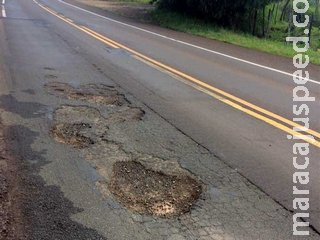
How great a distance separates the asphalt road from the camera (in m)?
5.27

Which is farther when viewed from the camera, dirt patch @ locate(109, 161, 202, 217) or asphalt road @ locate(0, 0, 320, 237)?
asphalt road @ locate(0, 0, 320, 237)

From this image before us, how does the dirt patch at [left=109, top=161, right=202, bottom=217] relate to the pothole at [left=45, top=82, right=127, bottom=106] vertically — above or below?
below

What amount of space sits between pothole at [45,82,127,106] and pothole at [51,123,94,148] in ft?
4.25

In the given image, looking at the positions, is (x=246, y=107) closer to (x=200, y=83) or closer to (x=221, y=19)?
(x=200, y=83)

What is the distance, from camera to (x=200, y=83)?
906 centimetres

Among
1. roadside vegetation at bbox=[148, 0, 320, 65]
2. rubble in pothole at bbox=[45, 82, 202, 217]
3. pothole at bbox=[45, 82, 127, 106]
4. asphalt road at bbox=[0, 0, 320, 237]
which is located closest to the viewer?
rubble in pothole at bbox=[45, 82, 202, 217]

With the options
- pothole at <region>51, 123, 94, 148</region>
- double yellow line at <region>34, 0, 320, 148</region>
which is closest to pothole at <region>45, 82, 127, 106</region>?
pothole at <region>51, 123, 94, 148</region>

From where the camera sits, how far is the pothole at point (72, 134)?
211 inches

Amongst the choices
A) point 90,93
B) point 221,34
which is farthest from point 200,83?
point 221,34

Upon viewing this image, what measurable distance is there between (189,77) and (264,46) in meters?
8.71

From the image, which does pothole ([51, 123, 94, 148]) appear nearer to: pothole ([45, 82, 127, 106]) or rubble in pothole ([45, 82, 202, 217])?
rubble in pothole ([45, 82, 202, 217])

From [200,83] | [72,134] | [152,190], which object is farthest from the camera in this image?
[200,83]

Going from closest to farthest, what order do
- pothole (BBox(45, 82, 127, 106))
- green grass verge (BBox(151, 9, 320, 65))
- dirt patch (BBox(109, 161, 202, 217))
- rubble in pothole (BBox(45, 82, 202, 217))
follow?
dirt patch (BBox(109, 161, 202, 217))
rubble in pothole (BBox(45, 82, 202, 217))
pothole (BBox(45, 82, 127, 106))
green grass verge (BBox(151, 9, 320, 65))

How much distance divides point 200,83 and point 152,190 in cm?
507
